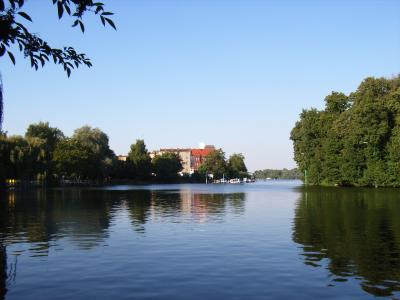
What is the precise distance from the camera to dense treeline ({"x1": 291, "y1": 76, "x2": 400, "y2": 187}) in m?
88.1

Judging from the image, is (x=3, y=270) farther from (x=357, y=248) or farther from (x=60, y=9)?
(x=357, y=248)

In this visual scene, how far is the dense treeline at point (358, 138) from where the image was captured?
88.1 metres

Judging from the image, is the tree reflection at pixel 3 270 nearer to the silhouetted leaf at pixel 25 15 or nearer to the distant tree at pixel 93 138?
the silhouetted leaf at pixel 25 15

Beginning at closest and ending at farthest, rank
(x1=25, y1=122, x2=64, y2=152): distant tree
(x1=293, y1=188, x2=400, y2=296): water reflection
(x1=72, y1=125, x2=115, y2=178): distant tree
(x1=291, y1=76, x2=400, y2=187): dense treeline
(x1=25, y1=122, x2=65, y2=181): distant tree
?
(x1=293, y1=188, x2=400, y2=296): water reflection < (x1=291, y1=76, x2=400, y2=187): dense treeline < (x1=25, y1=122, x2=65, y2=181): distant tree < (x1=25, y1=122, x2=64, y2=152): distant tree < (x1=72, y1=125, x2=115, y2=178): distant tree

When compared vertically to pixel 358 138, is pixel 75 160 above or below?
below

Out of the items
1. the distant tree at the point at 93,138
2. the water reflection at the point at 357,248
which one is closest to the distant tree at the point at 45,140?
the distant tree at the point at 93,138

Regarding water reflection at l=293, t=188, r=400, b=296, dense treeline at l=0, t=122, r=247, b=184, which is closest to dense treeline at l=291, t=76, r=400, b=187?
water reflection at l=293, t=188, r=400, b=296

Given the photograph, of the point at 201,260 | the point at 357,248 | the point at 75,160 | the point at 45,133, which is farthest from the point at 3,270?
the point at 45,133

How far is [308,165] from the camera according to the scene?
408ft

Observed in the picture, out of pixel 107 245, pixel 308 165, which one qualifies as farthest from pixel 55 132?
pixel 107 245

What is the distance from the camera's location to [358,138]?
92.6 metres

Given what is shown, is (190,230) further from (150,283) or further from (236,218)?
(150,283)

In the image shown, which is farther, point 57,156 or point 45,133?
point 45,133

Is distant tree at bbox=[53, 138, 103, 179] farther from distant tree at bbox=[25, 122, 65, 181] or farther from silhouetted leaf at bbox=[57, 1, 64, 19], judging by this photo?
silhouetted leaf at bbox=[57, 1, 64, 19]
